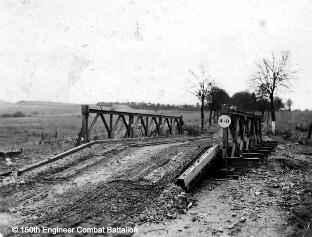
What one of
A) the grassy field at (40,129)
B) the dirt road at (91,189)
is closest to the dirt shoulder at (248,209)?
the dirt road at (91,189)

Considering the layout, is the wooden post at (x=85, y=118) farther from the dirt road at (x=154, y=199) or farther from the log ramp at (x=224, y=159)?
the log ramp at (x=224, y=159)

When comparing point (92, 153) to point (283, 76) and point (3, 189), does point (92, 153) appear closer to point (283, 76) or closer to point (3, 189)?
point (3, 189)

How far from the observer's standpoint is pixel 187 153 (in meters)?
11.4

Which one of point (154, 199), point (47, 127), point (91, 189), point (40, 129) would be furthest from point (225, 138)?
point (47, 127)

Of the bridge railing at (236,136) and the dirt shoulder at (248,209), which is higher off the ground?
the bridge railing at (236,136)

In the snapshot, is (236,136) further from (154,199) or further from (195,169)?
(154,199)

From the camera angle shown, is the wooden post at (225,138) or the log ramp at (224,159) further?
the wooden post at (225,138)

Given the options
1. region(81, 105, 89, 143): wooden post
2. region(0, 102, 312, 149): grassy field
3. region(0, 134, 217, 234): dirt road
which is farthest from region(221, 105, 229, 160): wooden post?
region(0, 102, 312, 149): grassy field

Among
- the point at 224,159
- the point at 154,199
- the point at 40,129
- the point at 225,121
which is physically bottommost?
the point at 154,199

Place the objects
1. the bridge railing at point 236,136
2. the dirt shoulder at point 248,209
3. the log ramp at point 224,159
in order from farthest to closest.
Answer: the bridge railing at point 236,136
the log ramp at point 224,159
the dirt shoulder at point 248,209

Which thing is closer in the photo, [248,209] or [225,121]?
[248,209]

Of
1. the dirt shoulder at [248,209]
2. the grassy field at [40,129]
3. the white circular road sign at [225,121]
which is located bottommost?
the dirt shoulder at [248,209]

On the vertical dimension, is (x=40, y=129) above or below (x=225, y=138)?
below

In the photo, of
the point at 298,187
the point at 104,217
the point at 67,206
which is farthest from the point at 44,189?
the point at 298,187
